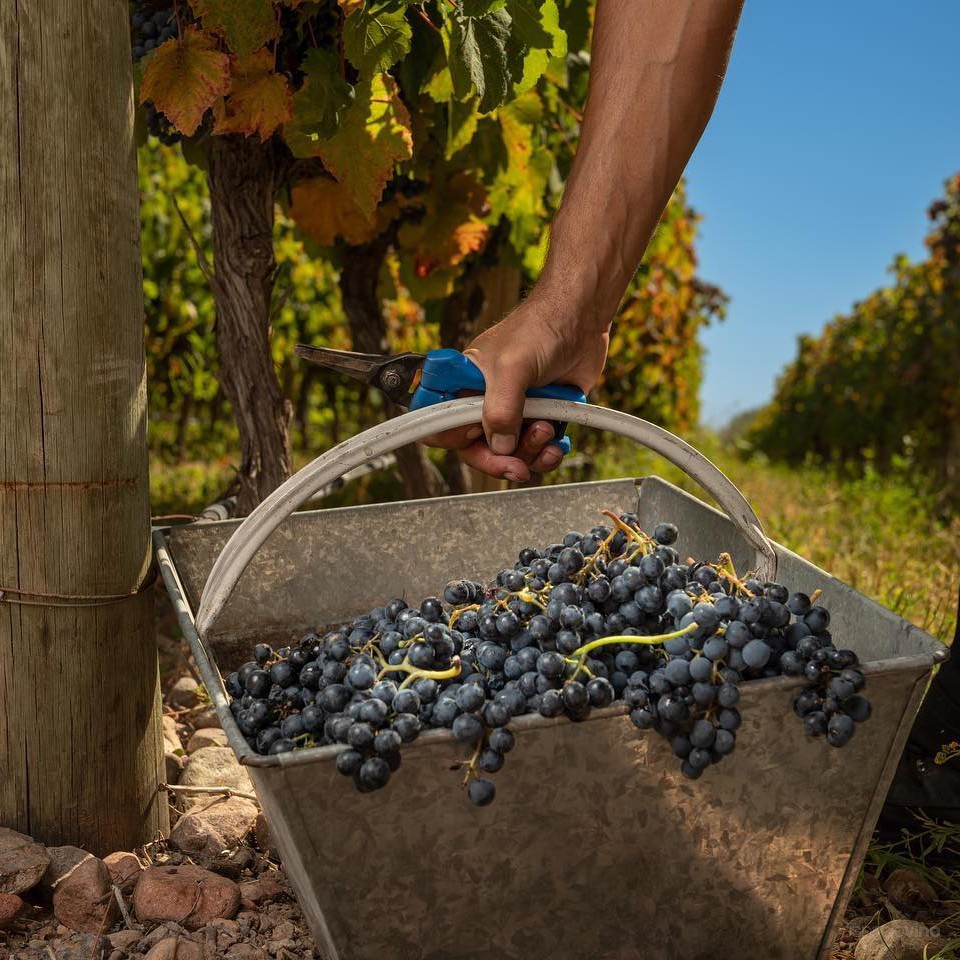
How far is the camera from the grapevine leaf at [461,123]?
2293 mm

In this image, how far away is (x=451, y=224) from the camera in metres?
2.90

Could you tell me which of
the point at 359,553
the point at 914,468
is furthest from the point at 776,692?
the point at 914,468

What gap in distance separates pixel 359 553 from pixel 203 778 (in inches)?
22.1

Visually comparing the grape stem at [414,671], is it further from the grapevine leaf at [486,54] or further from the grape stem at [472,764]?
the grapevine leaf at [486,54]

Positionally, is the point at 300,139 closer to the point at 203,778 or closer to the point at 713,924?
the point at 203,778

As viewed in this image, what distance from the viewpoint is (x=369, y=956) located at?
120 centimetres

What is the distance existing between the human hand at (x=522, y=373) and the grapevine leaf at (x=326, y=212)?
115 centimetres

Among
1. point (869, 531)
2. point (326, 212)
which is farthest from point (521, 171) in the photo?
point (869, 531)

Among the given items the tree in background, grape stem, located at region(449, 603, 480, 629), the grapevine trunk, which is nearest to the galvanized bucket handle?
grape stem, located at region(449, 603, 480, 629)

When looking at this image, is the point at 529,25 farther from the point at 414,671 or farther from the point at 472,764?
the point at 472,764

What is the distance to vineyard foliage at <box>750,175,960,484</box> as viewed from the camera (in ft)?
22.9

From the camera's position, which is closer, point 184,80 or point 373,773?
point 373,773

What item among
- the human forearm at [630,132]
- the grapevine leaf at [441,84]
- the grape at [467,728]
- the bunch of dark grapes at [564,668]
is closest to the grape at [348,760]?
the bunch of dark grapes at [564,668]

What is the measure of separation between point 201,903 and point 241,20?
1.50 metres
